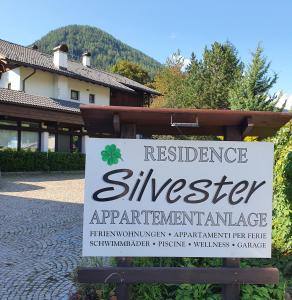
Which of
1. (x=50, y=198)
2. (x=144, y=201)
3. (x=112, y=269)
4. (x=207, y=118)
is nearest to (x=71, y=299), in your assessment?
(x=112, y=269)

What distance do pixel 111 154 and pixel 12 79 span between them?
75.7 feet

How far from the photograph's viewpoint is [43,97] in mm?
25000

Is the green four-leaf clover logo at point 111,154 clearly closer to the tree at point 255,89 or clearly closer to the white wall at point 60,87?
the tree at point 255,89

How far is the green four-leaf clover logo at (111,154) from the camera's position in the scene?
356 cm

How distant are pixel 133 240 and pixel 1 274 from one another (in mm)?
2476

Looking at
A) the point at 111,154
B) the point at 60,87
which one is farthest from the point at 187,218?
the point at 60,87

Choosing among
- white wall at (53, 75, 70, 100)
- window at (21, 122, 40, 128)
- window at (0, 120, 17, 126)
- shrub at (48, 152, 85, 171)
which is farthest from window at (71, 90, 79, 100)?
window at (0, 120, 17, 126)

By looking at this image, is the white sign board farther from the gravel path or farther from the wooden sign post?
the gravel path

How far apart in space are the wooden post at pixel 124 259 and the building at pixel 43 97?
15322 millimetres

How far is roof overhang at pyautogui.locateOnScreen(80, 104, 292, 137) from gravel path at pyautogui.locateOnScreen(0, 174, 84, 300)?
2.06 m

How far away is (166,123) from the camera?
384cm

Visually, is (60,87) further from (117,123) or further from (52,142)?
(117,123)

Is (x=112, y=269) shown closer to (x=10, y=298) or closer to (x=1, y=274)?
(x=10, y=298)

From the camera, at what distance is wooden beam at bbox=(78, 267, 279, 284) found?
3.53 meters
